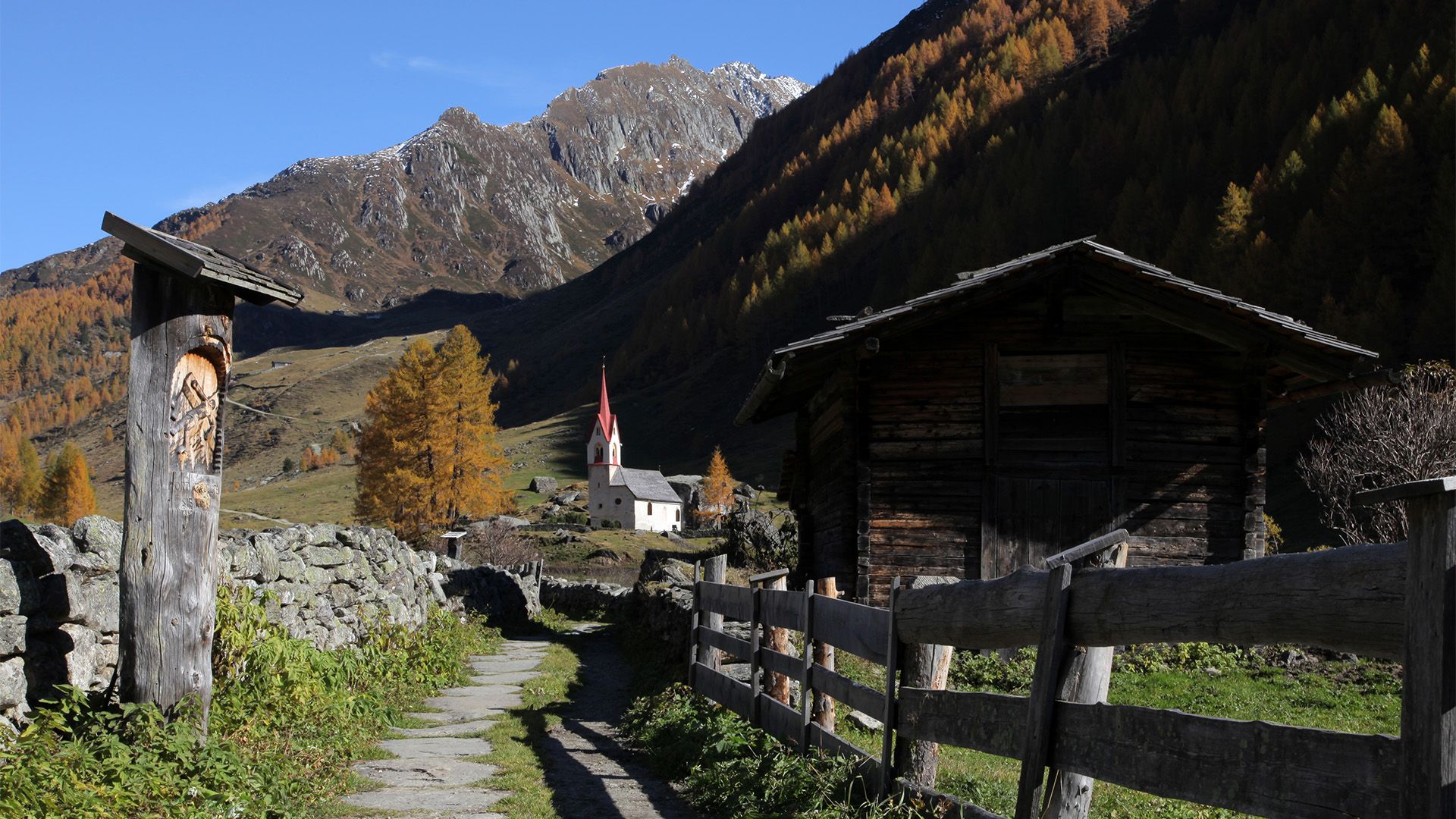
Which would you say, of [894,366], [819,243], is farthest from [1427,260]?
[819,243]

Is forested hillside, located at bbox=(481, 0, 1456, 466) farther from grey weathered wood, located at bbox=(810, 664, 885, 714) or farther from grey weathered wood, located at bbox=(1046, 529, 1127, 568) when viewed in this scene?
grey weathered wood, located at bbox=(1046, 529, 1127, 568)

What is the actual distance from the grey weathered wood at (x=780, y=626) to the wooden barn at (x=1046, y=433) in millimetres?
5187

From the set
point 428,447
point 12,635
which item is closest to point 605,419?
point 428,447

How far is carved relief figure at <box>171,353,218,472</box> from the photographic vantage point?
24.2 feet

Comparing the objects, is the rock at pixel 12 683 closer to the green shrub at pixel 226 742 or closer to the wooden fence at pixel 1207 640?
→ the green shrub at pixel 226 742

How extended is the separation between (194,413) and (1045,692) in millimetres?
6003

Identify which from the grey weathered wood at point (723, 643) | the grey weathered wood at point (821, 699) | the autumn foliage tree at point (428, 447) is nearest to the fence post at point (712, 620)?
the grey weathered wood at point (723, 643)

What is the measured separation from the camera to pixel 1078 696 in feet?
14.3

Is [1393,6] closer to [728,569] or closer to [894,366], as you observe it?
[728,569]

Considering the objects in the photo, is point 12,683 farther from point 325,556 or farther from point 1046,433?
point 1046,433

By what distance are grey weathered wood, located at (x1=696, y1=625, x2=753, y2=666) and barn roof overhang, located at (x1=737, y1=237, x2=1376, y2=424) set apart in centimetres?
375

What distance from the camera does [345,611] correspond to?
12961 millimetres

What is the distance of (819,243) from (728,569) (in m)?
114

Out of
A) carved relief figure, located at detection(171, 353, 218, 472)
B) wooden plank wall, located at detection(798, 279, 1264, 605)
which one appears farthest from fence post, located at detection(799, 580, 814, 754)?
wooden plank wall, located at detection(798, 279, 1264, 605)
